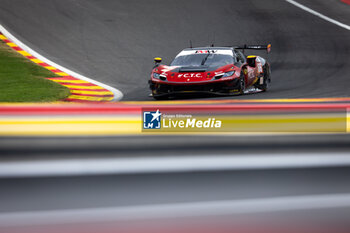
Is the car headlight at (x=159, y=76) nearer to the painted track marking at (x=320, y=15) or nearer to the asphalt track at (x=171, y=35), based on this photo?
the asphalt track at (x=171, y=35)

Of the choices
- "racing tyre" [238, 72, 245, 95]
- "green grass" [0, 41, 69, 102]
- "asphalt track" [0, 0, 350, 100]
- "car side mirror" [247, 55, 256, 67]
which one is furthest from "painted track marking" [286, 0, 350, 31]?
"green grass" [0, 41, 69, 102]

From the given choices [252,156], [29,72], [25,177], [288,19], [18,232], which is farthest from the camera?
[288,19]

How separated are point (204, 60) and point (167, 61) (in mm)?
5585

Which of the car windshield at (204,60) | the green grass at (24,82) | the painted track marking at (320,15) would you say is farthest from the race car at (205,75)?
the painted track marking at (320,15)

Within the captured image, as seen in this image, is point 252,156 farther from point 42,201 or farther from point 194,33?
point 194,33

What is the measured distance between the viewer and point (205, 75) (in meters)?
10.1

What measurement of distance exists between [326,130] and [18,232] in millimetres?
1775

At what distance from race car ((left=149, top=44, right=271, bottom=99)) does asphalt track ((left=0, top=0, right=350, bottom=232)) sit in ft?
1.87

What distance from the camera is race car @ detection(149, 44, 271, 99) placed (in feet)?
32.8

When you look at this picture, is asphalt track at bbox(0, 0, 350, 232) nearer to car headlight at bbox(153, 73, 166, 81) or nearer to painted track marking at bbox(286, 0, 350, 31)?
painted track marking at bbox(286, 0, 350, 31)

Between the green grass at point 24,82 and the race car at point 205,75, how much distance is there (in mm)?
1909

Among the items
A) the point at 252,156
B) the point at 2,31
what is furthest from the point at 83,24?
the point at 252,156

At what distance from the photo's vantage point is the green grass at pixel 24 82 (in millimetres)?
10172

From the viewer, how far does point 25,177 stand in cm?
306
